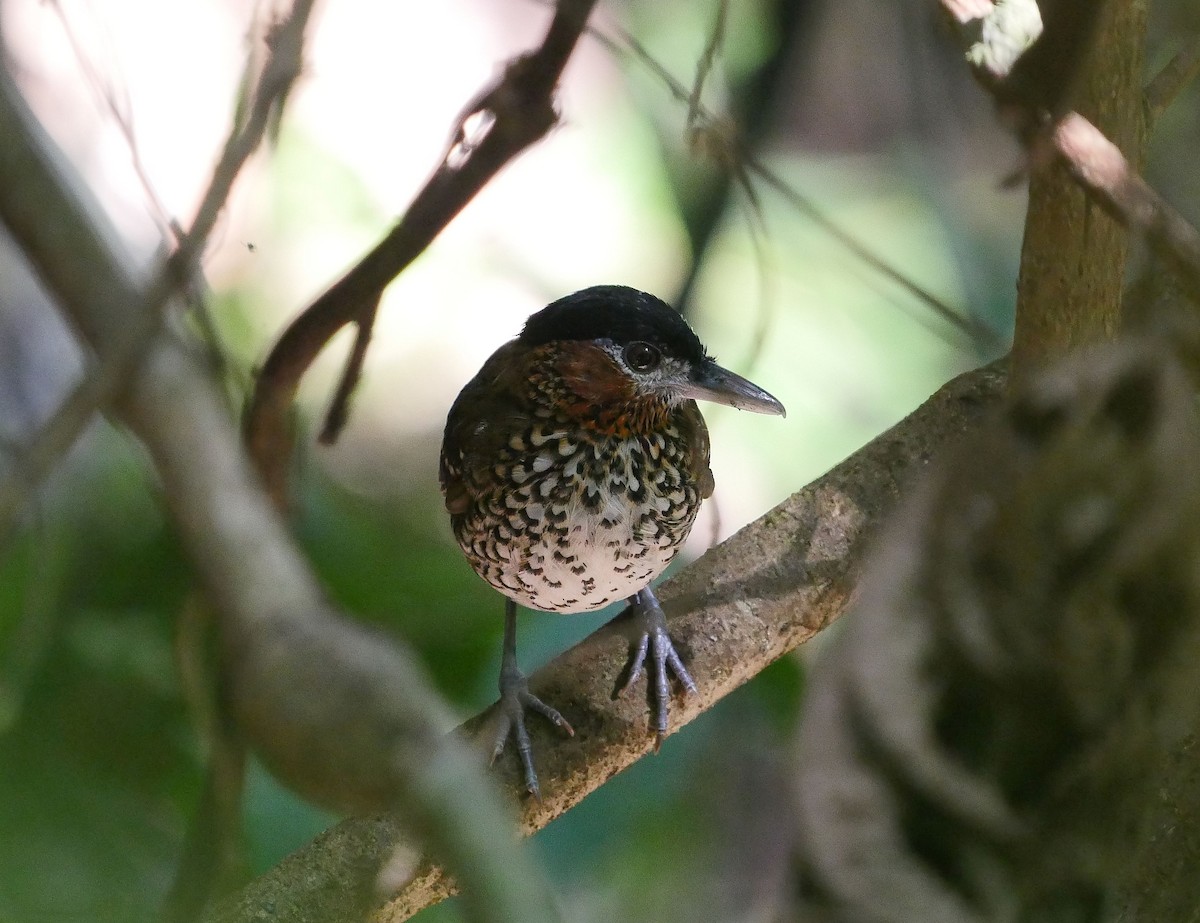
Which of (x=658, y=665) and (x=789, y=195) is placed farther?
(x=658, y=665)

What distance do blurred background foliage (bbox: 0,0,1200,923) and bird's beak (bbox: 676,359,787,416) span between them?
3.2 inches

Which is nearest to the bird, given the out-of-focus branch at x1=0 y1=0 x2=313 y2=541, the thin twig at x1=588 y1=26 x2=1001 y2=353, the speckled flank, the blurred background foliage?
the speckled flank

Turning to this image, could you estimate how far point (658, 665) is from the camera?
7.38ft

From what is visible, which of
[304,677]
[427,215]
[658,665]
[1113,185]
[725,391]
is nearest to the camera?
[304,677]

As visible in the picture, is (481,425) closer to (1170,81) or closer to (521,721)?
(521,721)

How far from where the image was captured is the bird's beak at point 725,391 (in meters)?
1.96

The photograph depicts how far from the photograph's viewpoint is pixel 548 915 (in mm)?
554

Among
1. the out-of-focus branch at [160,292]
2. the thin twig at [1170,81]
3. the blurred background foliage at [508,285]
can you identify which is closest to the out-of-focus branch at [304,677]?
the out-of-focus branch at [160,292]

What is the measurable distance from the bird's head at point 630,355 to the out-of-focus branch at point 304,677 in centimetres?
127

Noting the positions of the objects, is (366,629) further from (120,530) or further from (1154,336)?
(120,530)

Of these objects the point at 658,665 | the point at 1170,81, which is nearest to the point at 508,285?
the point at 658,665

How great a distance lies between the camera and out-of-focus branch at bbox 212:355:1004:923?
2.18 m

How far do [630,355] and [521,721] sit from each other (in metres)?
0.69

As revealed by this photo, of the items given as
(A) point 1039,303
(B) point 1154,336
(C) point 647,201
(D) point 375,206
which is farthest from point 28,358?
(B) point 1154,336
